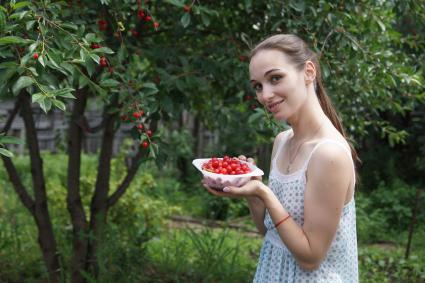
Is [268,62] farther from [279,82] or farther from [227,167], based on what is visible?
[227,167]

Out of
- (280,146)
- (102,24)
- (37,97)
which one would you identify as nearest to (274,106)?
(280,146)

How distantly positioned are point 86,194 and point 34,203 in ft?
5.76

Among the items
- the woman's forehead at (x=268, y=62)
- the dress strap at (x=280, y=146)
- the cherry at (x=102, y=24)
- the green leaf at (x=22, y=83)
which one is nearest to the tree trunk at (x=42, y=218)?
the cherry at (x=102, y=24)

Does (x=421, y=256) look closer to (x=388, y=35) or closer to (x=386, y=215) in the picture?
(x=388, y=35)

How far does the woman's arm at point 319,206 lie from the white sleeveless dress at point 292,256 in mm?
47

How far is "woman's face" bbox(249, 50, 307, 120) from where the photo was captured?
5.95 feet

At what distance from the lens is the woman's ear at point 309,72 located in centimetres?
187

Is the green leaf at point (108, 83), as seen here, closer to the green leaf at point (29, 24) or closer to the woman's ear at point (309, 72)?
the green leaf at point (29, 24)

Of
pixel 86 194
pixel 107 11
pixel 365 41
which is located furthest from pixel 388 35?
pixel 86 194

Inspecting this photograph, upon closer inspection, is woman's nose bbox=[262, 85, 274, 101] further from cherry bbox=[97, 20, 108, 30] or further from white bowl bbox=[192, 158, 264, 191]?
cherry bbox=[97, 20, 108, 30]

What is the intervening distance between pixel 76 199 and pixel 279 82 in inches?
99.5

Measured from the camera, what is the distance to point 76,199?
4.06 metres

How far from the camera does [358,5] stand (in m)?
3.25

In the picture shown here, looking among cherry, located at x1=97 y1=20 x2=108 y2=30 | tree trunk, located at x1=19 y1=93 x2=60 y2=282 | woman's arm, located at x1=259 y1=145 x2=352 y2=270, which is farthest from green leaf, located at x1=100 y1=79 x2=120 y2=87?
tree trunk, located at x1=19 y1=93 x2=60 y2=282
